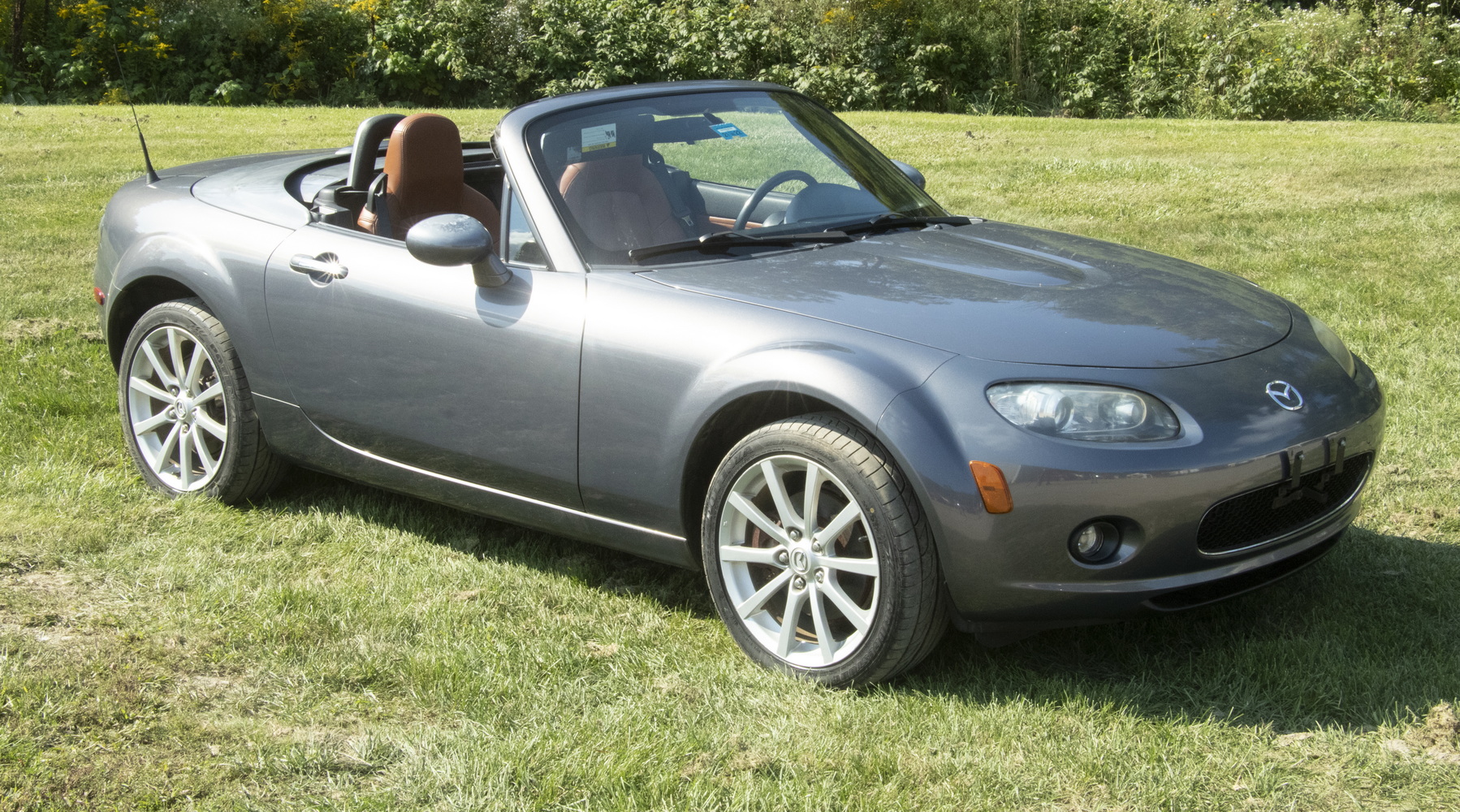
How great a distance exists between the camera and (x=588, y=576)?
4090 millimetres

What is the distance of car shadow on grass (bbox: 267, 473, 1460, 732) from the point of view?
10.4 ft

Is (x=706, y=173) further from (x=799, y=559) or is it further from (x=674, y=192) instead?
(x=799, y=559)

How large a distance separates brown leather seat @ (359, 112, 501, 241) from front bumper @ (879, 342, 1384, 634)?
89.4 inches

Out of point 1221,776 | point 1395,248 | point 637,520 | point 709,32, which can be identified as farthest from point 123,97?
point 1221,776

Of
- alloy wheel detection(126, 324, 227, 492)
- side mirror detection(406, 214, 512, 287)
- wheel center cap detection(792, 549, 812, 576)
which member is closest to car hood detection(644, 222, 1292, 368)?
side mirror detection(406, 214, 512, 287)

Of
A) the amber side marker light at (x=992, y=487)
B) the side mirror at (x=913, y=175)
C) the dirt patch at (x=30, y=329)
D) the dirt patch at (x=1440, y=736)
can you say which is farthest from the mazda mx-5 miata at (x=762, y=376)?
the dirt patch at (x=30, y=329)

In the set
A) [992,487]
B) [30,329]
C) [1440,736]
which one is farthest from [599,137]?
[30,329]

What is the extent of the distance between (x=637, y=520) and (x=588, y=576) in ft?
1.89

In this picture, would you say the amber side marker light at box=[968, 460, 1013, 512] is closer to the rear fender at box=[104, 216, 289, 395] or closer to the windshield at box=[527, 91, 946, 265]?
the windshield at box=[527, 91, 946, 265]

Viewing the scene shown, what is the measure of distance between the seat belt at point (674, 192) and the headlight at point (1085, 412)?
1.27 metres

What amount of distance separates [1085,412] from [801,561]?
0.79 m

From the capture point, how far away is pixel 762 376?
126 inches

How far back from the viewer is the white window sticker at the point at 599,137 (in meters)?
4.02

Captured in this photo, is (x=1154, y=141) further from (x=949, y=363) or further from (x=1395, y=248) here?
(x=949, y=363)
